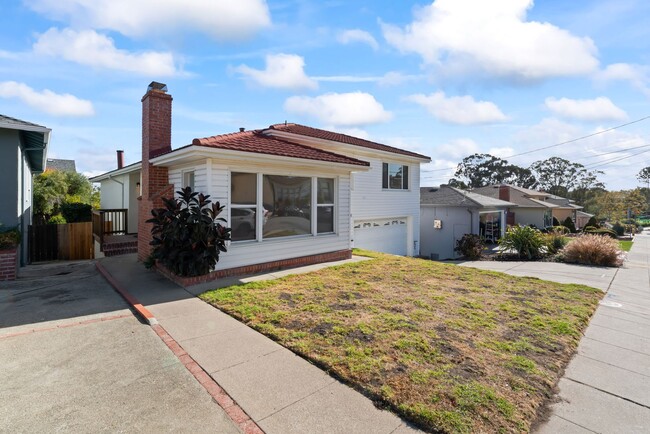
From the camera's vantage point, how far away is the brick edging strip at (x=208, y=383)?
9.10ft

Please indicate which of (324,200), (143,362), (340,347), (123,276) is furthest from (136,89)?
(340,347)

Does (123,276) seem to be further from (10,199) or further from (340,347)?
(340,347)

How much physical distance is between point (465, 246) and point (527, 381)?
49.6 feet

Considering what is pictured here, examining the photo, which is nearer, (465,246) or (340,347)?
(340,347)

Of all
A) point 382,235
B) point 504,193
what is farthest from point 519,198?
point 382,235

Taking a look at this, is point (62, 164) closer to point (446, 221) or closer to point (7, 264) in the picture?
point (7, 264)

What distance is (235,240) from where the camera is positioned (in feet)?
25.6

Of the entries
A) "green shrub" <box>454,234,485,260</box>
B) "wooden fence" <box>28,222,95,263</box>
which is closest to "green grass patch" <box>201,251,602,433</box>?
"wooden fence" <box>28,222,95,263</box>

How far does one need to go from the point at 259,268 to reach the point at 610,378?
647 cm

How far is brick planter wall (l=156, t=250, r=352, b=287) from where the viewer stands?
23.2 feet

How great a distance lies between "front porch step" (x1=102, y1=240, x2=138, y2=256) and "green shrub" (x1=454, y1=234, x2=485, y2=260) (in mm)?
15047

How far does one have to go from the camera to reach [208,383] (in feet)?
11.1

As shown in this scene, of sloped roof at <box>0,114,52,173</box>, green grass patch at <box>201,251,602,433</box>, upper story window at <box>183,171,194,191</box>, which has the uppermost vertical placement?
sloped roof at <box>0,114,52,173</box>

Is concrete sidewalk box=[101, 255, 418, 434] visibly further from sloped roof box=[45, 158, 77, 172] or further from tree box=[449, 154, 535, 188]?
tree box=[449, 154, 535, 188]
